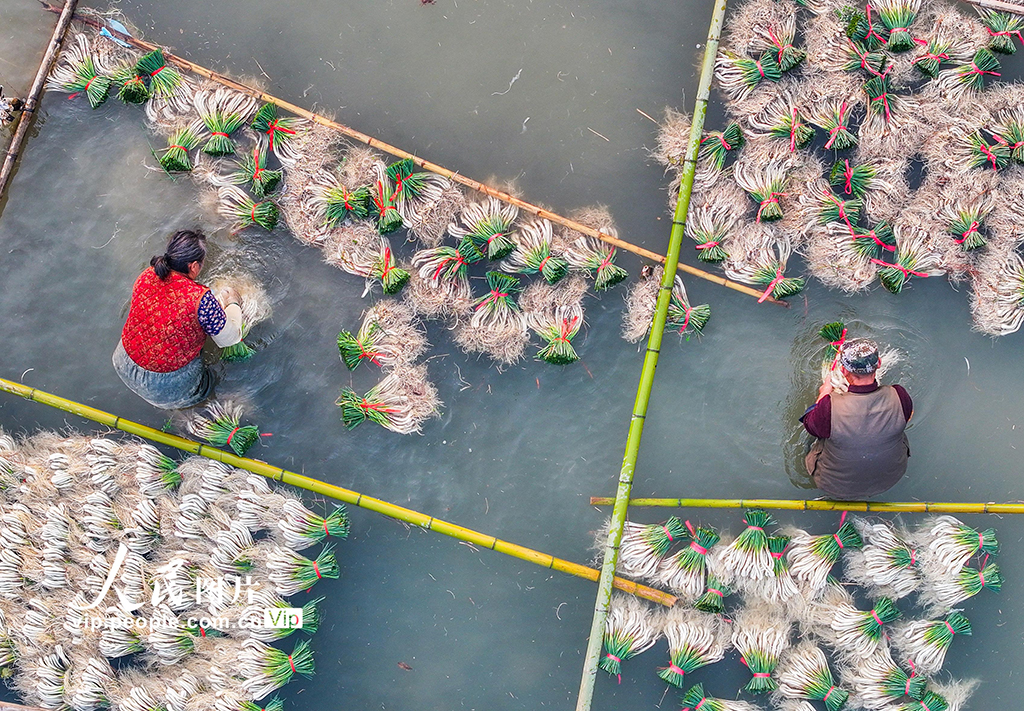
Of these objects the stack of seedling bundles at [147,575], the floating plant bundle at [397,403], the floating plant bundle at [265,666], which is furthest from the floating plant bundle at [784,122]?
the floating plant bundle at [265,666]

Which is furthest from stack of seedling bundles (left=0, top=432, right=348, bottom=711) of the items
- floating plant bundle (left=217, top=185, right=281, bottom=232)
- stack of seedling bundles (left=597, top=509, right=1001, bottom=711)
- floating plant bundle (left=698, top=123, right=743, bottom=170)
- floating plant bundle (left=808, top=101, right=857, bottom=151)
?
floating plant bundle (left=808, top=101, right=857, bottom=151)

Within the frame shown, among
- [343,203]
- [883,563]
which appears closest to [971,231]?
[883,563]

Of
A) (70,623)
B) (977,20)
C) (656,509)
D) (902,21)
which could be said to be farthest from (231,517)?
(977,20)

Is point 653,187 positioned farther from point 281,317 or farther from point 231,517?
point 231,517

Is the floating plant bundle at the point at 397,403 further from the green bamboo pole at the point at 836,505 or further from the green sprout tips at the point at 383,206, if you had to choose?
the green bamboo pole at the point at 836,505

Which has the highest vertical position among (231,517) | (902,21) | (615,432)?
(902,21)

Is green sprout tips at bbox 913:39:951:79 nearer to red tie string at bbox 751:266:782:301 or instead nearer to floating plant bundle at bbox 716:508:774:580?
red tie string at bbox 751:266:782:301
